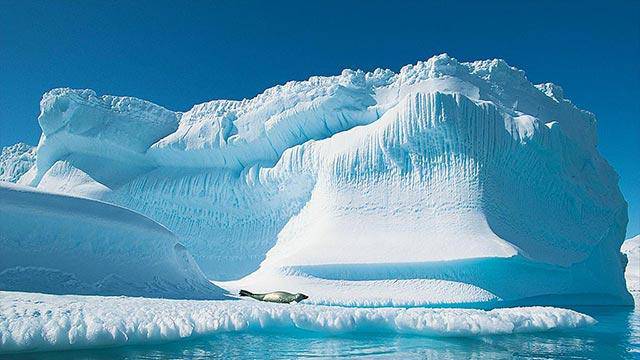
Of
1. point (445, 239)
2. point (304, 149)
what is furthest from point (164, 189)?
point (445, 239)

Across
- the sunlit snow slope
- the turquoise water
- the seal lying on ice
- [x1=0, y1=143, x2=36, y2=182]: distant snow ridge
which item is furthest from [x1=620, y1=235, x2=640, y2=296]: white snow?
[x1=0, y1=143, x2=36, y2=182]: distant snow ridge

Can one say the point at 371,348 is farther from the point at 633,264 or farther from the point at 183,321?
the point at 633,264

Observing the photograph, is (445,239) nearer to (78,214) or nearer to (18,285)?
(78,214)

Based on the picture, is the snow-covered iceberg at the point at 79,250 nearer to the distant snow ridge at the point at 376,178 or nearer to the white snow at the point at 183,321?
the white snow at the point at 183,321

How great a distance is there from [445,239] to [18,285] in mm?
9636

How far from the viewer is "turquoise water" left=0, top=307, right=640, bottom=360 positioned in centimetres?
443

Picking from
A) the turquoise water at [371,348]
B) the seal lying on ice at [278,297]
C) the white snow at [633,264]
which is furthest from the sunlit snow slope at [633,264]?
the turquoise water at [371,348]

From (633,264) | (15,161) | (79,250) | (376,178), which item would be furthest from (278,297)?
(633,264)

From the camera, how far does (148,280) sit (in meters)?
8.34

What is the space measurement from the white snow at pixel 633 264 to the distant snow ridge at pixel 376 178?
14.1 metres

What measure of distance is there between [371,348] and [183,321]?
5.86ft

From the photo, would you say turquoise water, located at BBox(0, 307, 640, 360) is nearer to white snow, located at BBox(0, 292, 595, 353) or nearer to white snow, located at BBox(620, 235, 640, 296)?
white snow, located at BBox(0, 292, 595, 353)

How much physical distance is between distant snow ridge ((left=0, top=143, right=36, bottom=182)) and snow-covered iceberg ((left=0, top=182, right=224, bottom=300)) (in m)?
17.2

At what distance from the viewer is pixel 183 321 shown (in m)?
5.18
